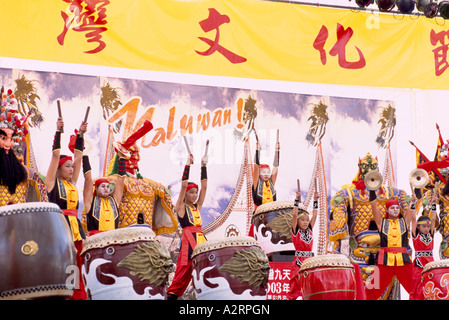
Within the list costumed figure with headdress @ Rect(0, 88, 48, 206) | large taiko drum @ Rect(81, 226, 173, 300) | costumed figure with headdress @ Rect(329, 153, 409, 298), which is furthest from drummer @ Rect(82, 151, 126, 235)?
costumed figure with headdress @ Rect(329, 153, 409, 298)

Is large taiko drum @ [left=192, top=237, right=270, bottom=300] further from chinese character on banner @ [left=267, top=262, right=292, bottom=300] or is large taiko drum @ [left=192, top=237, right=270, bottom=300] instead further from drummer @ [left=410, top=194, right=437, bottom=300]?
drummer @ [left=410, top=194, right=437, bottom=300]

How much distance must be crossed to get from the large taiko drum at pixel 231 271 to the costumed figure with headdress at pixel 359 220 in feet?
8.27

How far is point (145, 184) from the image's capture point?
5500mm

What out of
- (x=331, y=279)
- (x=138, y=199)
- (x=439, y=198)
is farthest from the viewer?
(x=439, y=198)

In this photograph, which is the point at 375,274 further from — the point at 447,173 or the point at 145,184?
the point at 145,184

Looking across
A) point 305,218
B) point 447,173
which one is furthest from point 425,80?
point 305,218

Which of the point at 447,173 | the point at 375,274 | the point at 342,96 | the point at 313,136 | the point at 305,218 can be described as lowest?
the point at 375,274

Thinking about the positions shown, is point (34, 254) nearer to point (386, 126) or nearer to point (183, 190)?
point (183, 190)

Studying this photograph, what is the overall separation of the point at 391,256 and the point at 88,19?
125 inches

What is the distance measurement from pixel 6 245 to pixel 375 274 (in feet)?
12.5

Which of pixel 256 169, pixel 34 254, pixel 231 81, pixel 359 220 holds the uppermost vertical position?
pixel 231 81

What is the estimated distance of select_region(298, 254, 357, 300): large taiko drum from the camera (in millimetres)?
4375

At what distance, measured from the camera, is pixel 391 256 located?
5910mm

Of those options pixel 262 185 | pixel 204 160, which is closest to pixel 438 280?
pixel 262 185
